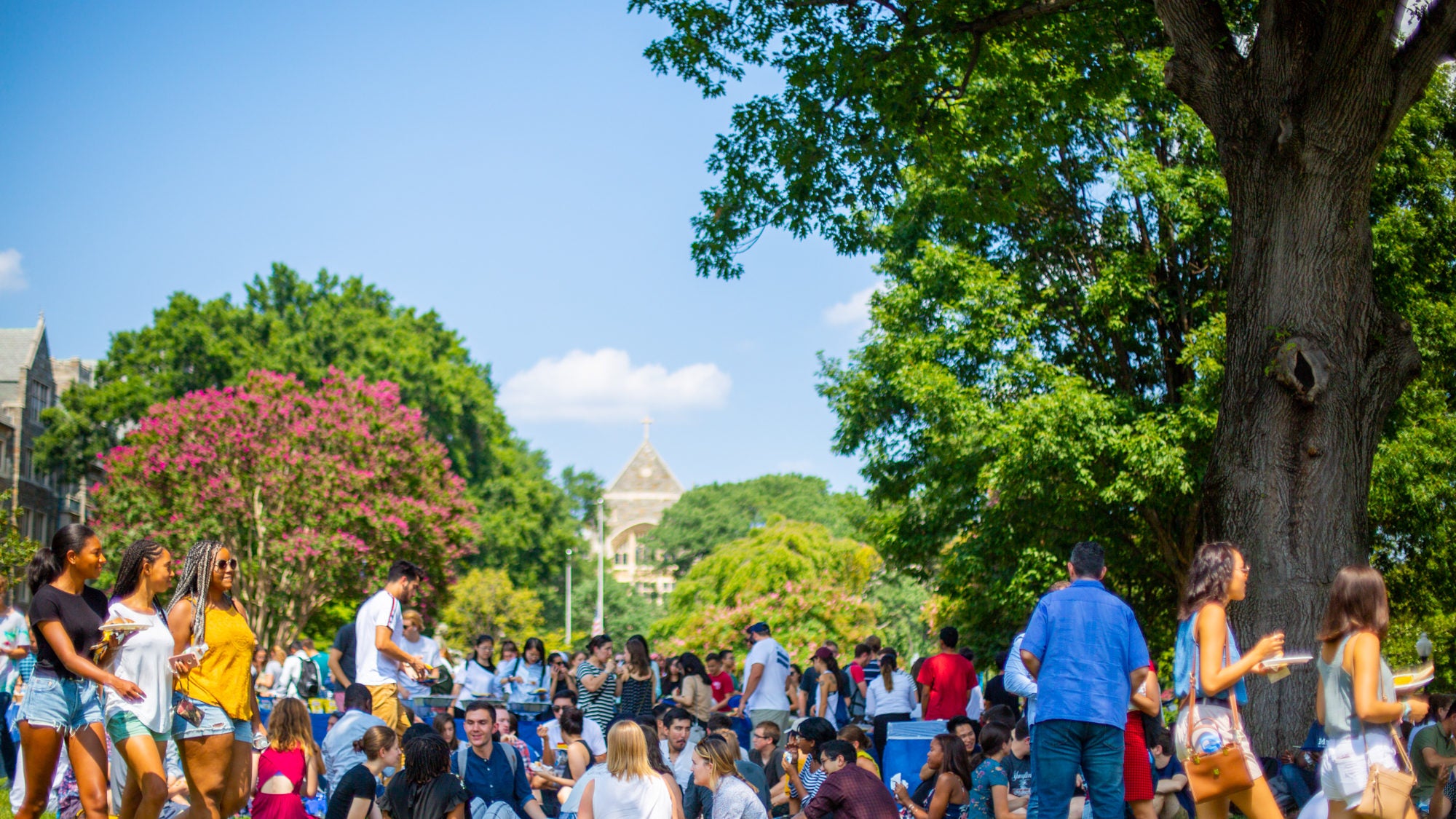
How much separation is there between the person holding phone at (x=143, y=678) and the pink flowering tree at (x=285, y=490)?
29.1 m

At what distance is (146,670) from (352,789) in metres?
2.62

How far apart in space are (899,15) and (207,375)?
35.7 metres

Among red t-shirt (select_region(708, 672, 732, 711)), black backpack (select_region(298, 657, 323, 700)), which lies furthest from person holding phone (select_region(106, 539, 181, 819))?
black backpack (select_region(298, 657, 323, 700))

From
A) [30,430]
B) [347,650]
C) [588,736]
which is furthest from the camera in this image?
[30,430]

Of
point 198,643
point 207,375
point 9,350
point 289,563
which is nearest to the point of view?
point 198,643

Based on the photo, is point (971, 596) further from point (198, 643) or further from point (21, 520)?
point (21, 520)

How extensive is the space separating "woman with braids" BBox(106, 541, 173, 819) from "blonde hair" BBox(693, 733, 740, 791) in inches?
155

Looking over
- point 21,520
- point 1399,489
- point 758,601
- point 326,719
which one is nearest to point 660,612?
point 758,601

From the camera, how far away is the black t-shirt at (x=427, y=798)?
8.59 metres

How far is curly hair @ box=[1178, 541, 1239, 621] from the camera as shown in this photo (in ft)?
19.7

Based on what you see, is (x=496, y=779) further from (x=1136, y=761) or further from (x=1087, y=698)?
(x=1087, y=698)

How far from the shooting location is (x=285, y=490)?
1384 inches

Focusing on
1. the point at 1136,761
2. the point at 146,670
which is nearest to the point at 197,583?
the point at 146,670

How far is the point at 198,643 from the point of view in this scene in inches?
264
